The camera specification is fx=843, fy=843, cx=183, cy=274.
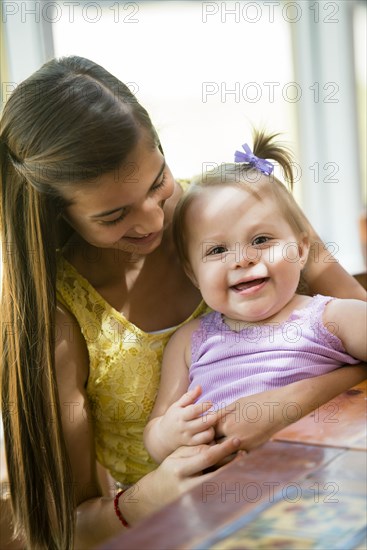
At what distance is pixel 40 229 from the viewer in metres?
1.64

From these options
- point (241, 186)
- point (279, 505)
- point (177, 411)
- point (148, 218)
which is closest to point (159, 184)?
point (148, 218)

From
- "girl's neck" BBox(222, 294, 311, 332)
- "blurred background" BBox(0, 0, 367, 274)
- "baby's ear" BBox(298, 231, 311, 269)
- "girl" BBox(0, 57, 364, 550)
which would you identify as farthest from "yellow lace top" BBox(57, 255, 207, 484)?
"blurred background" BBox(0, 0, 367, 274)

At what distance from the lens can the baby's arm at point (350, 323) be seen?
1521 mm

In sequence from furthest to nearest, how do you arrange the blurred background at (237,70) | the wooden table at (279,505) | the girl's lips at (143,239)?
the blurred background at (237,70)
the girl's lips at (143,239)
the wooden table at (279,505)

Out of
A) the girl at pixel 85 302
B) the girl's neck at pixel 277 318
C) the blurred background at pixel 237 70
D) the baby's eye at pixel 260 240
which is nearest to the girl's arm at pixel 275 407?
the girl at pixel 85 302

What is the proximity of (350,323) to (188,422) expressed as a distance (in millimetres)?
353

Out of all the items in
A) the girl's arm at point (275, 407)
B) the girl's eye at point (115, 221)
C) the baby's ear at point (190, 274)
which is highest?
the girl's eye at point (115, 221)

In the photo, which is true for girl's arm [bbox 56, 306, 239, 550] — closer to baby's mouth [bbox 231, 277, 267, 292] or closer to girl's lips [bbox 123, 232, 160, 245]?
girl's lips [bbox 123, 232, 160, 245]

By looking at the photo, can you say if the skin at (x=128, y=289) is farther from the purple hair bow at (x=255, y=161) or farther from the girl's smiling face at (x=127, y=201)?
the purple hair bow at (x=255, y=161)

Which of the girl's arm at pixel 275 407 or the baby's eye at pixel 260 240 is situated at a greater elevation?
the baby's eye at pixel 260 240

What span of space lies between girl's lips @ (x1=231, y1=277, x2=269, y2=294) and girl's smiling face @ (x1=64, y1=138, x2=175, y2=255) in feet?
0.63

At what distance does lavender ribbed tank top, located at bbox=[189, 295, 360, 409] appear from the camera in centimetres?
157

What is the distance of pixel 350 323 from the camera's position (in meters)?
1.55

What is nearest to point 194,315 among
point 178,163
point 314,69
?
point 178,163
